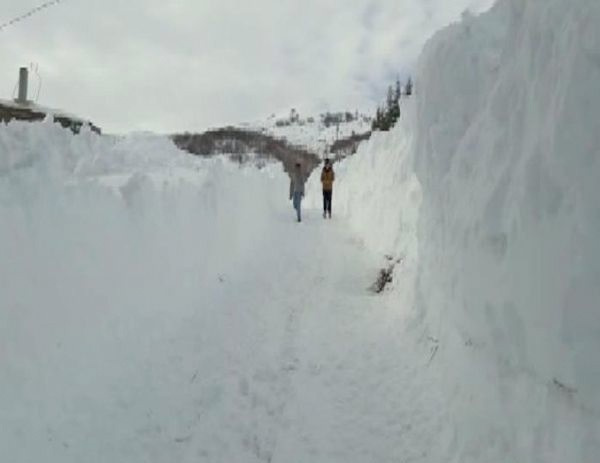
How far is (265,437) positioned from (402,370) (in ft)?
6.08

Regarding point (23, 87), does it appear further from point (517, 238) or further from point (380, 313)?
point (517, 238)

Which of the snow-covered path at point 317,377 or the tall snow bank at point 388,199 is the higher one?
the tall snow bank at point 388,199

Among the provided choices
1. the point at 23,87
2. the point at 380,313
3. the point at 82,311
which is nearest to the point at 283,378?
the point at 82,311

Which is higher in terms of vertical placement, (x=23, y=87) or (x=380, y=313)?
(x=23, y=87)

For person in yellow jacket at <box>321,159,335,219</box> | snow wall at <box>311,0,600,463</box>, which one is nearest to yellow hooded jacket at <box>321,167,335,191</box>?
person in yellow jacket at <box>321,159,335,219</box>

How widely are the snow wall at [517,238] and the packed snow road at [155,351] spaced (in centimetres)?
73

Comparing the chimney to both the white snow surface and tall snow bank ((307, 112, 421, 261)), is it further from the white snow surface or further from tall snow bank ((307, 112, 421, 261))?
the white snow surface

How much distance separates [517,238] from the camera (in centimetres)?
405

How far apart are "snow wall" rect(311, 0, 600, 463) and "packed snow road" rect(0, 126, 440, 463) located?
0.73 metres

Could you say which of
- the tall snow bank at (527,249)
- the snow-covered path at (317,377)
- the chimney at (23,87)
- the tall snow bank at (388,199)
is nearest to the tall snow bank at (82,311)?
the snow-covered path at (317,377)

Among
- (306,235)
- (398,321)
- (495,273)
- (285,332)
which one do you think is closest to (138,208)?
(285,332)

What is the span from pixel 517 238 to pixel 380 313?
458cm

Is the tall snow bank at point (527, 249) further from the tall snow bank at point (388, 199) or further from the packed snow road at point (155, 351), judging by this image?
the tall snow bank at point (388, 199)

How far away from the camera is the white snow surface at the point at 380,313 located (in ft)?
11.3
